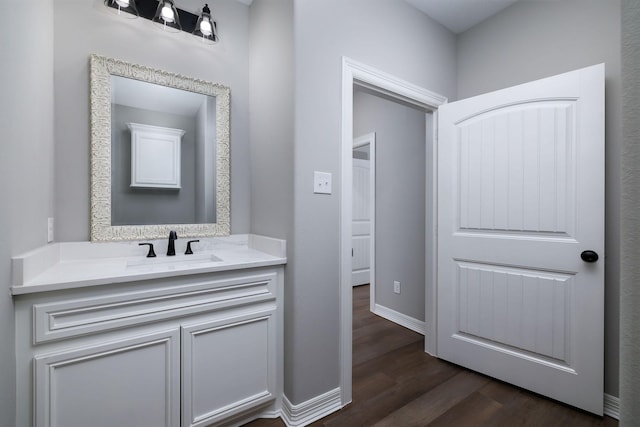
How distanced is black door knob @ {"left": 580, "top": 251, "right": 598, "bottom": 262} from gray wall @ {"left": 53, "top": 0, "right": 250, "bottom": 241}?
249 centimetres

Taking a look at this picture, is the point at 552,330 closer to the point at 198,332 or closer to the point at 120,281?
the point at 198,332

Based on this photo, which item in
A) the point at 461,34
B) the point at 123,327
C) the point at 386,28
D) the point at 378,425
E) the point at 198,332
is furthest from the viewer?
the point at 461,34

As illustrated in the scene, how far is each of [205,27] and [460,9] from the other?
184 cm

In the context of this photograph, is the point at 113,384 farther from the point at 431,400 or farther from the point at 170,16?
the point at 170,16

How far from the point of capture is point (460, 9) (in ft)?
6.94

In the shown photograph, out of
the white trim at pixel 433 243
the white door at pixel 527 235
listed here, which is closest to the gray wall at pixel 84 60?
the white trim at pixel 433 243

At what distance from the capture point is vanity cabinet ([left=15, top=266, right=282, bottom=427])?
1064 mm

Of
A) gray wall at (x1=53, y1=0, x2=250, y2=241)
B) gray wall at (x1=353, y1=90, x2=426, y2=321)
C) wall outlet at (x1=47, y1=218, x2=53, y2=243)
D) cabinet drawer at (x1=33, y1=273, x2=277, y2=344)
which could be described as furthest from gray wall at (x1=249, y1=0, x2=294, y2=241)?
gray wall at (x1=353, y1=90, x2=426, y2=321)

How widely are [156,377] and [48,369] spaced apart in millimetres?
381

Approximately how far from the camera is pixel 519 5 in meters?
2.03

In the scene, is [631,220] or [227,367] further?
[227,367]

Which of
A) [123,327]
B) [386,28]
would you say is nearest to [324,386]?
[123,327]

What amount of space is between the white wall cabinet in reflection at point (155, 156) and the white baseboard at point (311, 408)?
1466 mm

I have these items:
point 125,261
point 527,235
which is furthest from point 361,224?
point 125,261
